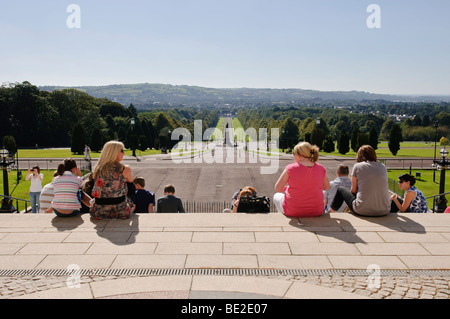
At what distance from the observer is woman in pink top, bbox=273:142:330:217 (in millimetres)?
7621

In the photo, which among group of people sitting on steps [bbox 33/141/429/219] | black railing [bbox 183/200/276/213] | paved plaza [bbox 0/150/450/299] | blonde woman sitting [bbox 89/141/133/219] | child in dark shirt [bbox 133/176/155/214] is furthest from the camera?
black railing [bbox 183/200/276/213]

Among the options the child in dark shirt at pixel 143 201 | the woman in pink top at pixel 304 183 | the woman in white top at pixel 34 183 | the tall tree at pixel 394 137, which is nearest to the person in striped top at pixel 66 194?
the child in dark shirt at pixel 143 201

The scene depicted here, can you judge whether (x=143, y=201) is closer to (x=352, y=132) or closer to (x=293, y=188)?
(x=293, y=188)

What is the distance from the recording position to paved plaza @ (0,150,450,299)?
16.9 ft

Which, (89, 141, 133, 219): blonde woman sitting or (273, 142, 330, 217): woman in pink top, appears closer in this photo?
(89, 141, 133, 219): blonde woman sitting

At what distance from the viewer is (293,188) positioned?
7797 mm

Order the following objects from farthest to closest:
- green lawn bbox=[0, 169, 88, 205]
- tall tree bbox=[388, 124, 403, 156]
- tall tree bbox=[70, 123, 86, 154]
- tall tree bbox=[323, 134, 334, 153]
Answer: tall tree bbox=[323, 134, 334, 153] < tall tree bbox=[388, 124, 403, 156] < tall tree bbox=[70, 123, 86, 154] < green lawn bbox=[0, 169, 88, 205]

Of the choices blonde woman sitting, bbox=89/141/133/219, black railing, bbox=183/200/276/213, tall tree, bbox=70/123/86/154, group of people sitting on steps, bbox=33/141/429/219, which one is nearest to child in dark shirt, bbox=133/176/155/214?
group of people sitting on steps, bbox=33/141/429/219

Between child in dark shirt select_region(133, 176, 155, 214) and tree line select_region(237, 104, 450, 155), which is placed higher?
child in dark shirt select_region(133, 176, 155, 214)

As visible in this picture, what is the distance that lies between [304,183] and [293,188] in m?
0.25

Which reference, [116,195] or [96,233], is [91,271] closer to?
[96,233]

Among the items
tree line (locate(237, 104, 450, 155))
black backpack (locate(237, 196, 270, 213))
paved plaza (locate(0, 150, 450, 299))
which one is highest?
black backpack (locate(237, 196, 270, 213))

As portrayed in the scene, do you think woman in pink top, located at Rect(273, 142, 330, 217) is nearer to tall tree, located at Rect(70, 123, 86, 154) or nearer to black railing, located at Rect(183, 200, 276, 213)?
black railing, located at Rect(183, 200, 276, 213)
